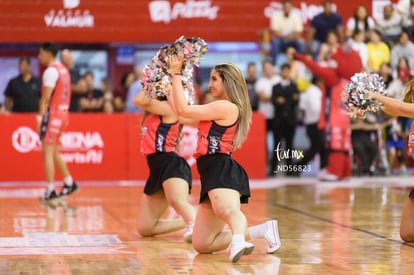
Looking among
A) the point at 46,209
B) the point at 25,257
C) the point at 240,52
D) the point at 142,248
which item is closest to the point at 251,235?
the point at 142,248

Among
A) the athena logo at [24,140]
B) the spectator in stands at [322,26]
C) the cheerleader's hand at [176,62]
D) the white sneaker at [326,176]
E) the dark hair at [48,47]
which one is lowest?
the white sneaker at [326,176]

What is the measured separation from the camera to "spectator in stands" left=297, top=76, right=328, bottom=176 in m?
16.6

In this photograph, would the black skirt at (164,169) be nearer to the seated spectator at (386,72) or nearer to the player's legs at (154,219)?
the player's legs at (154,219)

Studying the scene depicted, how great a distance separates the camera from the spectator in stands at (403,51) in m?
17.3

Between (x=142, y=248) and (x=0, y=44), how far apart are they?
11.4m

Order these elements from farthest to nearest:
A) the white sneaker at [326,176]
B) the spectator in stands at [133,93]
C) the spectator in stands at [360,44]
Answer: the spectator in stands at [360,44], the spectator in stands at [133,93], the white sneaker at [326,176]

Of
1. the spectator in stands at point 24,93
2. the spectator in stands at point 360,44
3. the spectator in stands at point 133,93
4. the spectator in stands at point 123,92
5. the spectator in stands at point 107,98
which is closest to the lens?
the spectator in stands at point 24,93

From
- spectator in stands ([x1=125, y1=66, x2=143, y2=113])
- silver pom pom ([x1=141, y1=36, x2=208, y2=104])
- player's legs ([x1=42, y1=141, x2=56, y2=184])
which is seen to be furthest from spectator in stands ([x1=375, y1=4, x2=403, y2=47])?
silver pom pom ([x1=141, y1=36, x2=208, y2=104])

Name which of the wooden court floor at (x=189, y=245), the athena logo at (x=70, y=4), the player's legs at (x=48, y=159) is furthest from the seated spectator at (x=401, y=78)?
the player's legs at (x=48, y=159)

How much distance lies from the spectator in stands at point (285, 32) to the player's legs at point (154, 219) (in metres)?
9.14

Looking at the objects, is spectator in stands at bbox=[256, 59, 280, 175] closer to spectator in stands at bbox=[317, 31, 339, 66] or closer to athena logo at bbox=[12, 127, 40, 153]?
spectator in stands at bbox=[317, 31, 339, 66]

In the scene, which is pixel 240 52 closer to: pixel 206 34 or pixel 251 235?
pixel 206 34

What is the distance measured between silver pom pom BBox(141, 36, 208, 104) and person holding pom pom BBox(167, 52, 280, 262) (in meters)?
0.10

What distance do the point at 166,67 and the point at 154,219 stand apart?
1714mm
